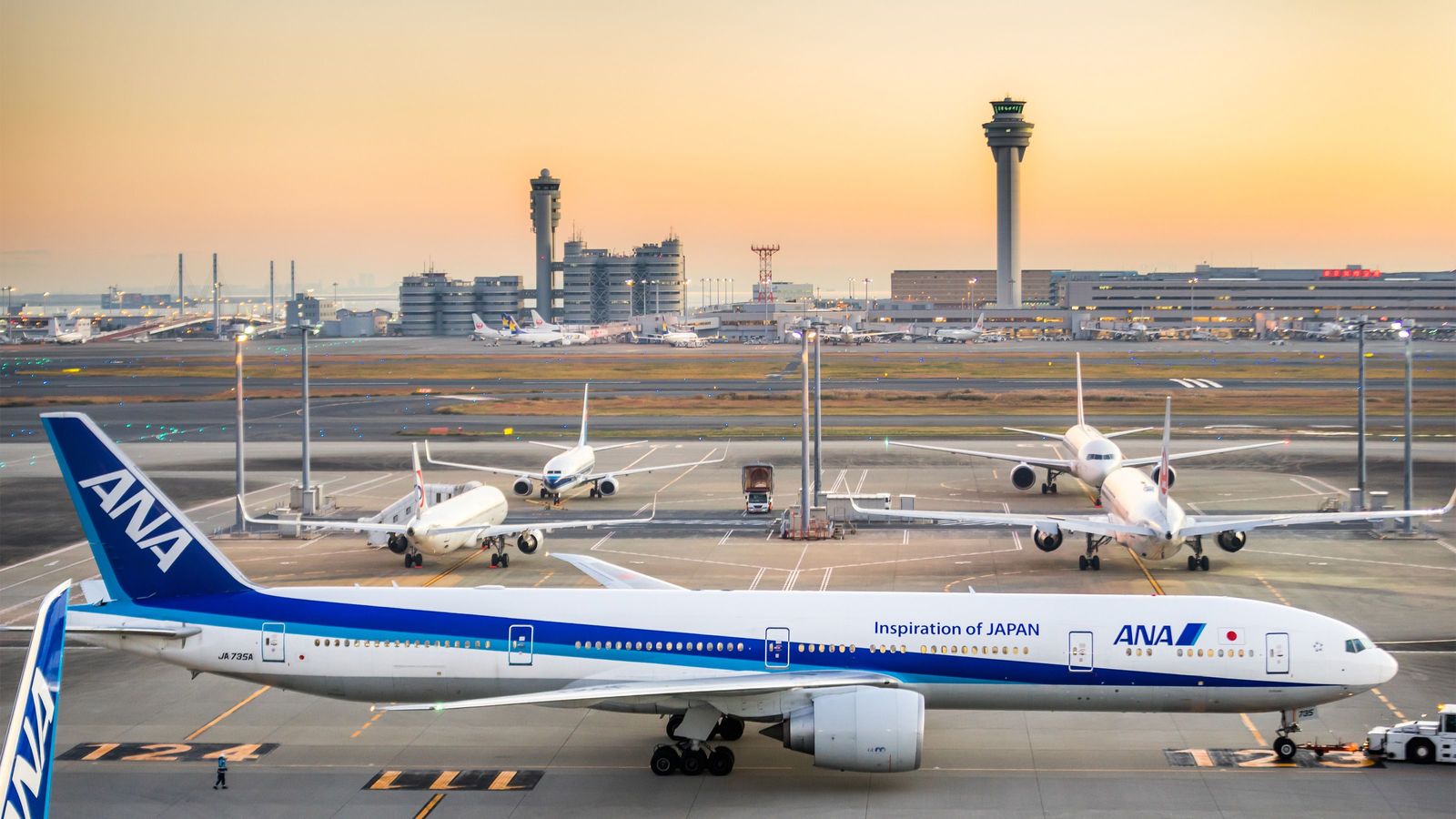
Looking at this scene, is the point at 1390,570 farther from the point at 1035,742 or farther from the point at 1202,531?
the point at 1035,742

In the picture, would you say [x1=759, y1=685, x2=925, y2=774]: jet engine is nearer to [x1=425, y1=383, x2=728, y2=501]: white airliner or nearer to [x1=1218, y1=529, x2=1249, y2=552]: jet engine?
[x1=1218, y1=529, x2=1249, y2=552]: jet engine

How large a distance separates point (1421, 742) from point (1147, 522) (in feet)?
Answer: 72.5

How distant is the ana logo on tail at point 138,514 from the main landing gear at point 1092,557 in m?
36.9

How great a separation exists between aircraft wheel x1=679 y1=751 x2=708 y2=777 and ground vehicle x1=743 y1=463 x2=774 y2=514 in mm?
40226

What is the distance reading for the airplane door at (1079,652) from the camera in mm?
30984

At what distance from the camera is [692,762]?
31000 millimetres

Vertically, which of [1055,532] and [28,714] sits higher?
[28,714]

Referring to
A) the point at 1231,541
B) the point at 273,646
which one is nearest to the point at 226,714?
the point at 273,646

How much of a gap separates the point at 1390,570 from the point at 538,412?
83.4 meters

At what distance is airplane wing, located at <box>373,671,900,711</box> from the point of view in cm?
2945

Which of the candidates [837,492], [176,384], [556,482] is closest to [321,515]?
[556,482]

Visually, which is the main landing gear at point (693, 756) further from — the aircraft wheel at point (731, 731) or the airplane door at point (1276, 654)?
the airplane door at point (1276, 654)

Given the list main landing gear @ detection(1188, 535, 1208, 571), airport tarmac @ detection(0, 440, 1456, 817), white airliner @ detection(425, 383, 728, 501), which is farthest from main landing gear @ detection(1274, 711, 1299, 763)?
white airliner @ detection(425, 383, 728, 501)

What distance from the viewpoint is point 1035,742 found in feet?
111
